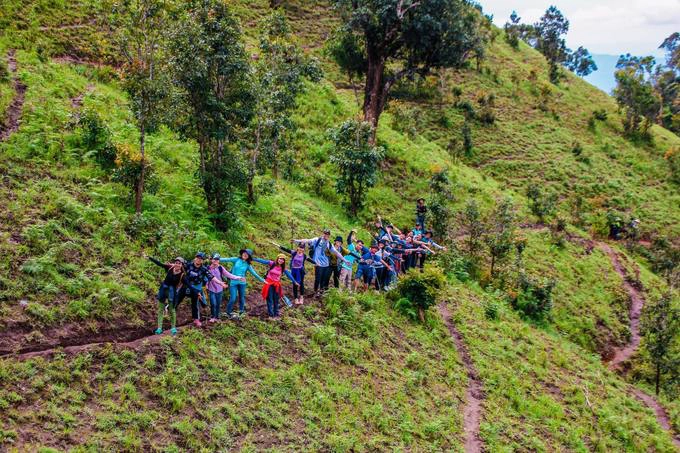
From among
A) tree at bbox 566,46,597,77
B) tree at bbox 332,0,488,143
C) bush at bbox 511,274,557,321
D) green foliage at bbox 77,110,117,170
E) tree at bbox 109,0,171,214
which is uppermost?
tree at bbox 566,46,597,77

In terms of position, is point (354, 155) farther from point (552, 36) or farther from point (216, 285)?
point (552, 36)

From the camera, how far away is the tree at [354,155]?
2280 cm

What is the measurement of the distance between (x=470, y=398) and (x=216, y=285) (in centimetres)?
830

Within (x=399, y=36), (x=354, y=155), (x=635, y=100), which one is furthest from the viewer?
(x=635, y=100)

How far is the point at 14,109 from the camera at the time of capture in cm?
1675

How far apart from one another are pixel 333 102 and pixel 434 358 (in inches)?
878

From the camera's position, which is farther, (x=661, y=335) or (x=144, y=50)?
(x=661, y=335)

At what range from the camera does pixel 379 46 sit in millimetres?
28547

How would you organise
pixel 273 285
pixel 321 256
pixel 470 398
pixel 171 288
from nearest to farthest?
1. pixel 171 288
2. pixel 273 285
3. pixel 470 398
4. pixel 321 256

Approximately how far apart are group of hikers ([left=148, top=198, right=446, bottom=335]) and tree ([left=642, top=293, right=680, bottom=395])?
436 inches

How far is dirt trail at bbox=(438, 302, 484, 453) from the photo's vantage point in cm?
1281

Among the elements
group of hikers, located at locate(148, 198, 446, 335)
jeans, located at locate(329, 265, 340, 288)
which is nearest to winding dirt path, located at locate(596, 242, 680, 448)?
group of hikers, located at locate(148, 198, 446, 335)

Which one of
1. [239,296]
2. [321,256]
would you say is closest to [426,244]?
[321,256]

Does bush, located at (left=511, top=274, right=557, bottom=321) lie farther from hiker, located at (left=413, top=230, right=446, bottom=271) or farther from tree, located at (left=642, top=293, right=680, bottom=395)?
hiker, located at (left=413, top=230, right=446, bottom=271)
